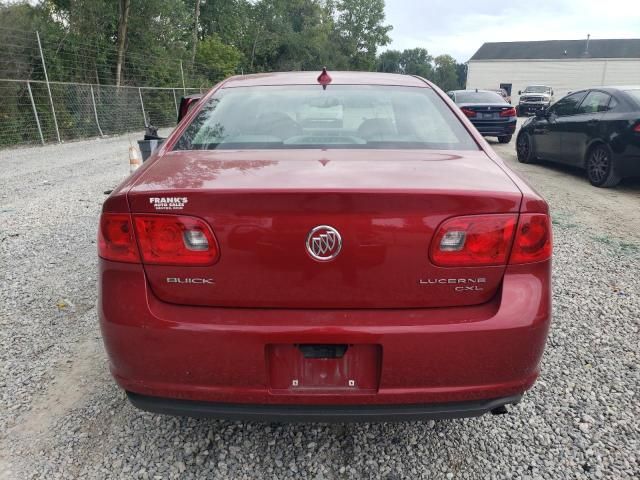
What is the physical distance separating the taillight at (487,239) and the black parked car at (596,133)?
614cm

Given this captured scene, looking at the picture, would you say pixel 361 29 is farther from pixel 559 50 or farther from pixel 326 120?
pixel 326 120

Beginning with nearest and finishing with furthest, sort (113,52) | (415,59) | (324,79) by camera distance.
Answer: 1. (324,79)
2. (113,52)
3. (415,59)

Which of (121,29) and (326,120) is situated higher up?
(121,29)

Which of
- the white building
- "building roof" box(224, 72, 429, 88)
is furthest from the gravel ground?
the white building

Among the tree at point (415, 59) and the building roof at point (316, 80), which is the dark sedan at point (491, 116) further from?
the tree at point (415, 59)

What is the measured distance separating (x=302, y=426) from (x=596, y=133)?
7.00m

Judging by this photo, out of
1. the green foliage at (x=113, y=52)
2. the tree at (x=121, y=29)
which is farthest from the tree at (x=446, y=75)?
the tree at (x=121, y=29)

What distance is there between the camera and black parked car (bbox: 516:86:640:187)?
6891mm

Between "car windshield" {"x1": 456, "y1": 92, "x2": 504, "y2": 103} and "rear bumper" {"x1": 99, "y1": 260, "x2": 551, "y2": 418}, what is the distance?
12780 mm

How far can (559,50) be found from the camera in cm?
6225

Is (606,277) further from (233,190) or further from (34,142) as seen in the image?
(34,142)

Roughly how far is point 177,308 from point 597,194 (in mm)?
7098

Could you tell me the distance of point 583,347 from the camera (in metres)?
3.05

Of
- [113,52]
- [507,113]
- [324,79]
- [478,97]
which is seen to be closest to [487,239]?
[324,79]
